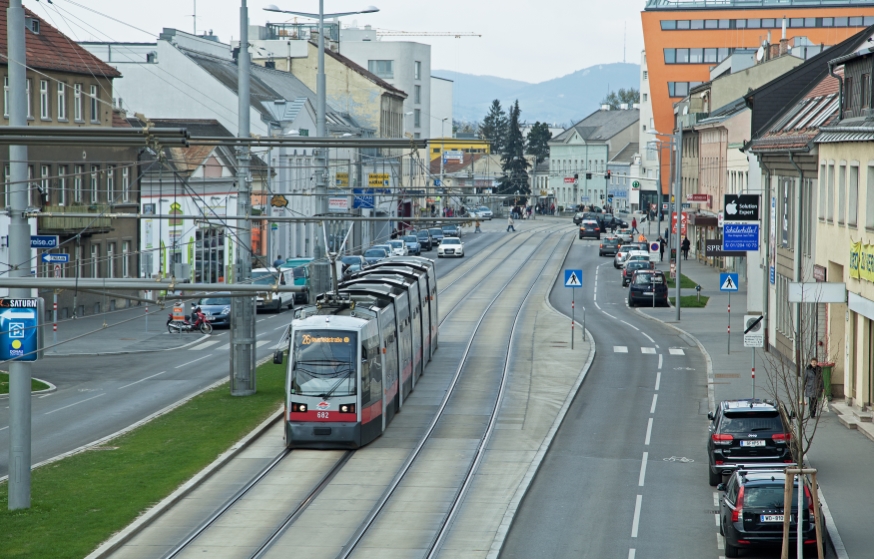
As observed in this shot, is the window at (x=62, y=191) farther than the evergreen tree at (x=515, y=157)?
No

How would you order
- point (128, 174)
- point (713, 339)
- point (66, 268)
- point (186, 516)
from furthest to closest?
1. point (128, 174)
2. point (66, 268)
3. point (713, 339)
4. point (186, 516)

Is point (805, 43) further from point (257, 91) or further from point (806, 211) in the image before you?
point (806, 211)

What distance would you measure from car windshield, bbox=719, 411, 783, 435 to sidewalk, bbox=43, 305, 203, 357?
24.1m

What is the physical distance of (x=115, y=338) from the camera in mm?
46938

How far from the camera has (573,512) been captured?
2138 cm

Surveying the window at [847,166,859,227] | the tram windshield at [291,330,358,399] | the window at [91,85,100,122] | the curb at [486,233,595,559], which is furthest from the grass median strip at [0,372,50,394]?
the window at [847,166,859,227]

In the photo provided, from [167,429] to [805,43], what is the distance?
72114 millimetres

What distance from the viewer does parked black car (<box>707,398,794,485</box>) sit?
75.4ft

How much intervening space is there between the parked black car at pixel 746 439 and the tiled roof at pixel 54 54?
3346cm

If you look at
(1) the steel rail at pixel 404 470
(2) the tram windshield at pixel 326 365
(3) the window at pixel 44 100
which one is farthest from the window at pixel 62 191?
(2) the tram windshield at pixel 326 365

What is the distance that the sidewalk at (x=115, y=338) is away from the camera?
142 ft

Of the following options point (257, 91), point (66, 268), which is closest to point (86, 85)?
point (66, 268)

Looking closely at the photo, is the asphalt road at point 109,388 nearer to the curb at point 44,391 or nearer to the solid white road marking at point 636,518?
the curb at point 44,391

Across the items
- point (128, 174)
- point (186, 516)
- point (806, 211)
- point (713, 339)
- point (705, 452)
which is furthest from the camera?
point (128, 174)
